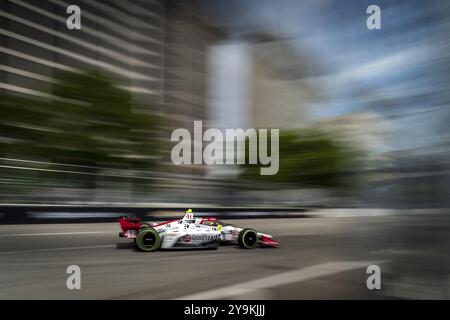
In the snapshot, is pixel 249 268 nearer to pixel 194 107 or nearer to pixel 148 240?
pixel 148 240

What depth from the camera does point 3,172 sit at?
10133mm

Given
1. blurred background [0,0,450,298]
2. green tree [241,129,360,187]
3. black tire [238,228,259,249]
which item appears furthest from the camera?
green tree [241,129,360,187]

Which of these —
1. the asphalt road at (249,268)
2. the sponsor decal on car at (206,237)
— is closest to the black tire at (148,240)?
the asphalt road at (249,268)

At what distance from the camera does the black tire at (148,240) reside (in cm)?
559

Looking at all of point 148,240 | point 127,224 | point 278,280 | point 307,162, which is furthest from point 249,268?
point 307,162

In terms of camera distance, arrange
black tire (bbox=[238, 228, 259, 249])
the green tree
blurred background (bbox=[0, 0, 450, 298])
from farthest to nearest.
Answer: the green tree, black tire (bbox=[238, 228, 259, 249]), blurred background (bbox=[0, 0, 450, 298])

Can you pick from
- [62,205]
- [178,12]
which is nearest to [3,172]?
[62,205]

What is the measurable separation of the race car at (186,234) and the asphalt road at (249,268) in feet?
0.50

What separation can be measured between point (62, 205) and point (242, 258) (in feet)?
21.9

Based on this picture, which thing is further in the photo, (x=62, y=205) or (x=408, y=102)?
(x=62, y=205)

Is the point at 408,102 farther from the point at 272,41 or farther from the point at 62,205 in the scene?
the point at 62,205

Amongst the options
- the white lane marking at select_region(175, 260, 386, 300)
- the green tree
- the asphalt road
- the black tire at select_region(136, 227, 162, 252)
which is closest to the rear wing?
the black tire at select_region(136, 227, 162, 252)

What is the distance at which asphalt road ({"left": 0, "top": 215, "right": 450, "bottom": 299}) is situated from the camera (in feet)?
8.91

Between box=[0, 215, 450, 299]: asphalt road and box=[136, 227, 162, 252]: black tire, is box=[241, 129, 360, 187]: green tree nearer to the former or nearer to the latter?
box=[0, 215, 450, 299]: asphalt road
